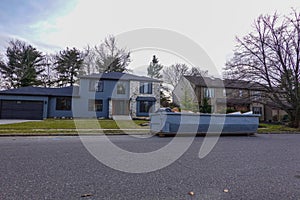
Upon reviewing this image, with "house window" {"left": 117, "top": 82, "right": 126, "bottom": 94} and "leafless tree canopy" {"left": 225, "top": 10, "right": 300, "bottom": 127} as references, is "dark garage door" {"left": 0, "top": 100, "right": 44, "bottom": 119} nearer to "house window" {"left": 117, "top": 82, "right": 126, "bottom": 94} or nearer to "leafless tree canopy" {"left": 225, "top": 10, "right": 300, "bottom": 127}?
"house window" {"left": 117, "top": 82, "right": 126, "bottom": 94}

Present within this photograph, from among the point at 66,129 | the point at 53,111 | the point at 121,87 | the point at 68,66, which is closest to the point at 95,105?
the point at 121,87

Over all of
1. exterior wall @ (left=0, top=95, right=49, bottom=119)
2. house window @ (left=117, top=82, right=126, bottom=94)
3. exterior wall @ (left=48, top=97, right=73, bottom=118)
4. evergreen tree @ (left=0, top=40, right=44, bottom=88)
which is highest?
evergreen tree @ (left=0, top=40, right=44, bottom=88)

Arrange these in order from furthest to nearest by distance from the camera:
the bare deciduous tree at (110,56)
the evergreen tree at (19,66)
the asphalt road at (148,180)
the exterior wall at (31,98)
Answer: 1. the bare deciduous tree at (110,56)
2. the evergreen tree at (19,66)
3. the exterior wall at (31,98)
4. the asphalt road at (148,180)

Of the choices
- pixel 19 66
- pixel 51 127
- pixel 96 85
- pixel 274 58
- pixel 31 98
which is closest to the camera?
pixel 51 127

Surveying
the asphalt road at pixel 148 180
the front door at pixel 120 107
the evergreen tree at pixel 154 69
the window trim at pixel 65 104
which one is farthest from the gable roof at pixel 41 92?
the asphalt road at pixel 148 180

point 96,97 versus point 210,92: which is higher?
point 210,92

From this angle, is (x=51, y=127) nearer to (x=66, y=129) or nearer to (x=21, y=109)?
(x=66, y=129)

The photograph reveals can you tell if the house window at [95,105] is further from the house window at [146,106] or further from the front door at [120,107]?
the house window at [146,106]

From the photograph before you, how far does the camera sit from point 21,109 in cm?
1972

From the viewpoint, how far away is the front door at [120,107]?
22.2m

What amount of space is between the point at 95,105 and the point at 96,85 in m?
2.23

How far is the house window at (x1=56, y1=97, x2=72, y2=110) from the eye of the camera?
21359 mm

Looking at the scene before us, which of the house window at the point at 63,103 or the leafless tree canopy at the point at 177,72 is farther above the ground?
the leafless tree canopy at the point at 177,72

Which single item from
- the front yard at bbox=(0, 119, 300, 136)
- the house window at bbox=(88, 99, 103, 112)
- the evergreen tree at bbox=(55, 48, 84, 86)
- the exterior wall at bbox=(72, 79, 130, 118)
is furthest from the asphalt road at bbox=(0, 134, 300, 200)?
the evergreen tree at bbox=(55, 48, 84, 86)
